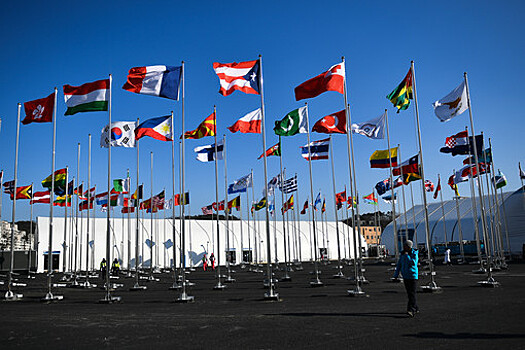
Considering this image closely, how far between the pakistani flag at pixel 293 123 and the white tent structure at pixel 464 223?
2250 cm

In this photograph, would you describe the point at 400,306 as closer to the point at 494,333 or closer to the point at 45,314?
the point at 494,333

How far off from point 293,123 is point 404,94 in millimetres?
5726

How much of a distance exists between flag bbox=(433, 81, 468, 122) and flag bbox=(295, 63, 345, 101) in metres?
6.39

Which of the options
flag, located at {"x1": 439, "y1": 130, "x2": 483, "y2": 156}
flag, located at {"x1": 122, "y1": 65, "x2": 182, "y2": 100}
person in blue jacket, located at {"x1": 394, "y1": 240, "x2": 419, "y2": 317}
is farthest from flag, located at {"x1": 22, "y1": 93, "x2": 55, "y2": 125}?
flag, located at {"x1": 439, "y1": 130, "x2": 483, "y2": 156}

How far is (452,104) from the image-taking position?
22.0 metres

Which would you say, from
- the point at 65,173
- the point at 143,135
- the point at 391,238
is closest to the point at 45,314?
the point at 143,135

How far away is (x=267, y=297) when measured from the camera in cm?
1628

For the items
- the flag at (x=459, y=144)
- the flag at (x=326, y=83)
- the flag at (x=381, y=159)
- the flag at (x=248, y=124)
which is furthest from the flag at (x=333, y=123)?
the flag at (x=459, y=144)

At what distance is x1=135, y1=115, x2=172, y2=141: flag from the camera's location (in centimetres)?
2142

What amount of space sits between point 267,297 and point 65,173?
61.2 ft

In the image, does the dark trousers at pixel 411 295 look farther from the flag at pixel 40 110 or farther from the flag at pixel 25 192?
the flag at pixel 25 192

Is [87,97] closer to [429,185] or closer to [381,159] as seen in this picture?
[381,159]

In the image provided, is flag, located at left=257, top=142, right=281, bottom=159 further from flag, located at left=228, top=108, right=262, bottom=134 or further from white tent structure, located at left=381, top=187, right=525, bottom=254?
white tent structure, located at left=381, top=187, right=525, bottom=254

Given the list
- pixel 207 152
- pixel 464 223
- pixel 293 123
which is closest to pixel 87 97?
pixel 207 152
